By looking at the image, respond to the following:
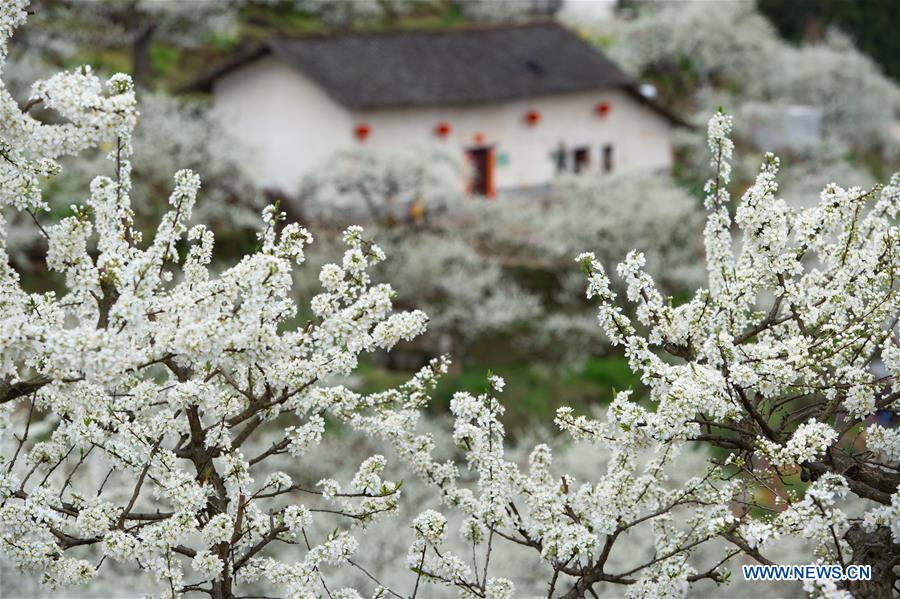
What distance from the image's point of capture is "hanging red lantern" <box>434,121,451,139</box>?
90.0 ft

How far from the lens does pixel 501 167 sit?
94.6 ft

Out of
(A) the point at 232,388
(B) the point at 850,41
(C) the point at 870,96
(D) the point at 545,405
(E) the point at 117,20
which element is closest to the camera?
(A) the point at 232,388

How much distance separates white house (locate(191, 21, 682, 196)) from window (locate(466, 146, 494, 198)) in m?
0.03

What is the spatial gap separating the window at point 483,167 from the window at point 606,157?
376 cm

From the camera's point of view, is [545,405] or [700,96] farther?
[700,96]

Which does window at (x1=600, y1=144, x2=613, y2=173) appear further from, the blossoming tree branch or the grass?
the blossoming tree branch

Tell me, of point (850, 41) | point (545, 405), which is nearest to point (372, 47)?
point (545, 405)

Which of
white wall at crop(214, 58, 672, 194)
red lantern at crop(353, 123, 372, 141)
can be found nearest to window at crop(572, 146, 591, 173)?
white wall at crop(214, 58, 672, 194)

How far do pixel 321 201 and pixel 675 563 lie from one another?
1979 cm

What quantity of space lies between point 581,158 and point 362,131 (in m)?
7.38

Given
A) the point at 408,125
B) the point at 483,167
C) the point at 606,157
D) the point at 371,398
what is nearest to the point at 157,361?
the point at 371,398

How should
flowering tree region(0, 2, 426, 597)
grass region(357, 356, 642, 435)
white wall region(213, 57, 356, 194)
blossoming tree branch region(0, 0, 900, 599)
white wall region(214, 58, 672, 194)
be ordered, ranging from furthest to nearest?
white wall region(214, 58, 672, 194) < white wall region(213, 57, 356, 194) < grass region(357, 356, 642, 435) < blossoming tree branch region(0, 0, 900, 599) < flowering tree region(0, 2, 426, 597)

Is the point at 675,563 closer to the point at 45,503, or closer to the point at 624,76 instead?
the point at 45,503

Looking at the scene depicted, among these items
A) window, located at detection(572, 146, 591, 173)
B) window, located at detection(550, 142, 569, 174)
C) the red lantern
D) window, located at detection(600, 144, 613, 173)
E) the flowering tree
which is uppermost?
window, located at detection(600, 144, 613, 173)
